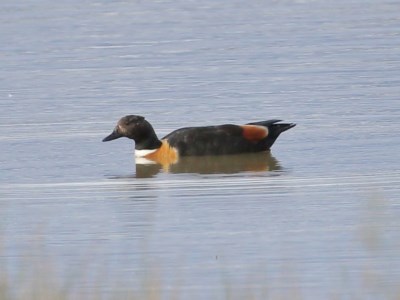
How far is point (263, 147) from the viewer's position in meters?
14.2

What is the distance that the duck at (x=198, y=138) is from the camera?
13.9 metres

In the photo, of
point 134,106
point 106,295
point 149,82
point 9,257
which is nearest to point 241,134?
point 134,106

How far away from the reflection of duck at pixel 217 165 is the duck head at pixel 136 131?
28cm

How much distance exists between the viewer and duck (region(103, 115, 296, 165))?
1395 centimetres

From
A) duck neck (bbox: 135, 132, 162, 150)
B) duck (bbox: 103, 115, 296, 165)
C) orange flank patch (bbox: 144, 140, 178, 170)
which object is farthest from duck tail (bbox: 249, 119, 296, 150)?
duck neck (bbox: 135, 132, 162, 150)

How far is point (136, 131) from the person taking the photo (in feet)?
46.7

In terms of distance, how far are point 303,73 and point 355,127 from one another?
3106 mm

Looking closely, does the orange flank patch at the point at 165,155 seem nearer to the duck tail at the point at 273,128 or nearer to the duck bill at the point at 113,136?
the duck bill at the point at 113,136

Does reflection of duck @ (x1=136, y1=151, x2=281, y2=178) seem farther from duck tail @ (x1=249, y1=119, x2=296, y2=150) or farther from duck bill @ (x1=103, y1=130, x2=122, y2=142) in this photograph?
duck bill @ (x1=103, y1=130, x2=122, y2=142)

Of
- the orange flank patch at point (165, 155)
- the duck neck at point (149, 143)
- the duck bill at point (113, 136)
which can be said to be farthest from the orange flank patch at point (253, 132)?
the duck bill at point (113, 136)

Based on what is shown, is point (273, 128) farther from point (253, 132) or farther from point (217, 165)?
point (217, 165)

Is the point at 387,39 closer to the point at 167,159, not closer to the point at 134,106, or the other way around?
the point at 134,106

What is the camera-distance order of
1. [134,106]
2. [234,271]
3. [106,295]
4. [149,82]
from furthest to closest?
[149,82] → [134,106] → [234,271] → [106,295]

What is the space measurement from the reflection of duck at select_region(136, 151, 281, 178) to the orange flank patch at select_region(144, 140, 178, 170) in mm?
58
